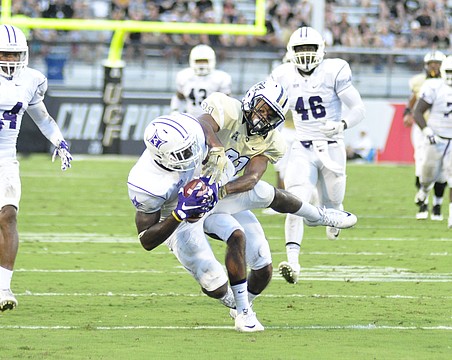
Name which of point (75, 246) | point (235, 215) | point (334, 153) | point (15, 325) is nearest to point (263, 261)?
point (235, 215)

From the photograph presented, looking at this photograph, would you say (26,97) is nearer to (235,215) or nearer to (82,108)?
(235,215)

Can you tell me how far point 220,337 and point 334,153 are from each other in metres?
2.87

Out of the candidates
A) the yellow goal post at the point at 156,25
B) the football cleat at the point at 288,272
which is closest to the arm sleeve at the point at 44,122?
the football cleat at the point at 288,272

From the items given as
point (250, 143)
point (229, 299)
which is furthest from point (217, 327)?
point (250, 143)

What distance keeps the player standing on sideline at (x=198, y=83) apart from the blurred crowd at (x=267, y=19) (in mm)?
6911

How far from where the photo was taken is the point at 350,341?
17.5 feet

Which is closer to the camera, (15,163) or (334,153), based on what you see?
(15,163)

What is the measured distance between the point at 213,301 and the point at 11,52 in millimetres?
1750

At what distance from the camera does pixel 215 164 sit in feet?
17.8

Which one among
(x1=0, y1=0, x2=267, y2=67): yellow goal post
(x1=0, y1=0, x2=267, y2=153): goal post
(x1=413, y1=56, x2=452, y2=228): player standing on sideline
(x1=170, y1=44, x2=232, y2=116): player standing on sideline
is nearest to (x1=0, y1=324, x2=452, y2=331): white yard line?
(x1=413, y1=56, x2=452, y2=228): player standing on sideline

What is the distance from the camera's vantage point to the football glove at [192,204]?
5.14m

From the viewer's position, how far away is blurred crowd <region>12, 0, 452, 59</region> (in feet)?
64.4

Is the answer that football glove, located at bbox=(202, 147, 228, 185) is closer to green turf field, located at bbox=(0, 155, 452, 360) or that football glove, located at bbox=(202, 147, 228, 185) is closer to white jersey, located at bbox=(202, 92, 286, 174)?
white jersey, located at bbox=(202, 92, 286, 174)

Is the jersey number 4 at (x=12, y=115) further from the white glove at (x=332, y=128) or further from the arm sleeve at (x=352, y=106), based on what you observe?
the arm sleeve at (x=352, y=106)
